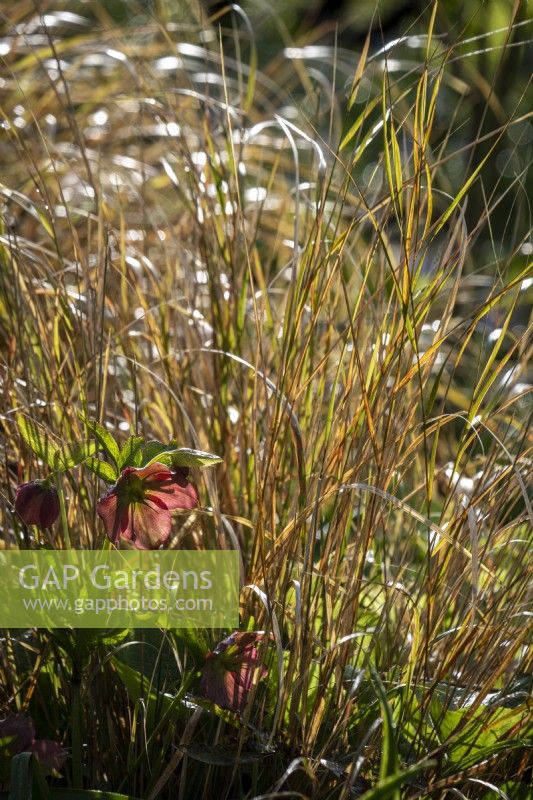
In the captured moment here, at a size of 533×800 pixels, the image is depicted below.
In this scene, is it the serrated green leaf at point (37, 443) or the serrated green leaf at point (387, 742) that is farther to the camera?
the serrated green leaf at point (37, 443)

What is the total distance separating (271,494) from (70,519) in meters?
0.18

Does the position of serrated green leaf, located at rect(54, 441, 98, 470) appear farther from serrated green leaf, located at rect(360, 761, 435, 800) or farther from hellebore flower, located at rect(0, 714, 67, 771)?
serrated green leaf, located at rect(360, 761, 435, 800)

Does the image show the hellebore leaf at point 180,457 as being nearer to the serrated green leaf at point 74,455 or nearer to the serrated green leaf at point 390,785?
the serrated green leaf at point 74,455

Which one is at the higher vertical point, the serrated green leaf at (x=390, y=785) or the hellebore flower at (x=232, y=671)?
the hellebore flower at (x=232, y=671)

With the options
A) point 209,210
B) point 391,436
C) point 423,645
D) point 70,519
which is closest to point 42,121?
point 209,210

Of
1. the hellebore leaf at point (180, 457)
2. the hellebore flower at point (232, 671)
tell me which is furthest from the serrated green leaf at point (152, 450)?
the hellebore flower at point (232, 671)

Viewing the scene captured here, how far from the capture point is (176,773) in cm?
70

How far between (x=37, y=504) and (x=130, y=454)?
7 centimetres

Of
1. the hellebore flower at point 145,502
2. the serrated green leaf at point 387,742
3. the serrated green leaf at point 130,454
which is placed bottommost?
the serrated green leaf at point 387,742

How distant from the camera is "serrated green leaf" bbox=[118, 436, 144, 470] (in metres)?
0.61

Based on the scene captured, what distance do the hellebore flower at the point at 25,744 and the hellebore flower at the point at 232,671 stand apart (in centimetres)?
10

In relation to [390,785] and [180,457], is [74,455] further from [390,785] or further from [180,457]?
[390,785]

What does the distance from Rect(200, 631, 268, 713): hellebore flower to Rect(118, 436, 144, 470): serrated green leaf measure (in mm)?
134

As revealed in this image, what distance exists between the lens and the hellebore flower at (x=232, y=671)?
0.61 metres
